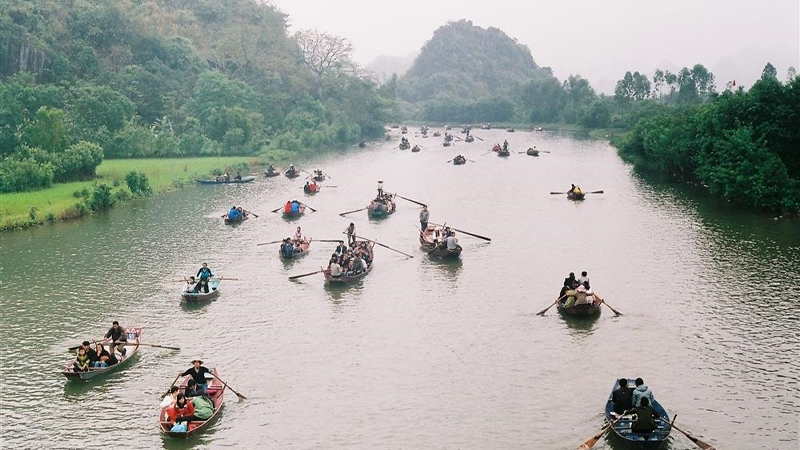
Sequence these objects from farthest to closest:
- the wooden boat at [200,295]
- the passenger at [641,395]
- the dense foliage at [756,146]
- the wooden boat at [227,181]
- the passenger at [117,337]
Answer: the wooden boat at [227,181] → the dense foliage at [756,146] → the wooden boat at [200,295] → the passenger at [117,337] → the passenger at [641,395]

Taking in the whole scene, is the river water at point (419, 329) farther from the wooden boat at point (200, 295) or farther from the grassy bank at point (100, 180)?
the grassy bank at point (100, 180)

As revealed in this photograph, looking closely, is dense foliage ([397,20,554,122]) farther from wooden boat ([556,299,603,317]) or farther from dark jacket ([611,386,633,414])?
dark jacket ([611,386,633,414])

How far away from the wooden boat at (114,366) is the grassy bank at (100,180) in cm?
1935

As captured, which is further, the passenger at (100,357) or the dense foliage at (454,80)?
the dense foliage at (454,80)

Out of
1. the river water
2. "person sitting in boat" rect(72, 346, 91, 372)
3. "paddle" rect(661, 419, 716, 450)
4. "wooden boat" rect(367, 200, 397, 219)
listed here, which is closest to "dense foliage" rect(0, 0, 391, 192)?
the river water

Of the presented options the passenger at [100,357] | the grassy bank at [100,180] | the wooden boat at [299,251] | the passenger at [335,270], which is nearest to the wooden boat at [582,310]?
the passenger at [335,270]

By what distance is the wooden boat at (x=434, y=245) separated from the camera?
32.2m

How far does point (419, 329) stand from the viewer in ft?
79.1

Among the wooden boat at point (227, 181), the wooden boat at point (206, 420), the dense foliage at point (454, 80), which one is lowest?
the wooden boat at point (206, 420)

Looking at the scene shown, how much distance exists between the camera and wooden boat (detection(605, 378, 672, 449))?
16.3m

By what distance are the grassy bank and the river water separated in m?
1.35

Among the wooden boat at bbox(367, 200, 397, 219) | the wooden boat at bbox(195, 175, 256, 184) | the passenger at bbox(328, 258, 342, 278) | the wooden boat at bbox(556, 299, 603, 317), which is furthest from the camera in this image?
the wooden boat at bbox(195, 175, 256, 184)

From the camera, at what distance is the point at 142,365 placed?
21406 millimetres

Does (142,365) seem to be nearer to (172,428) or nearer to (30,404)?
(30,404)
